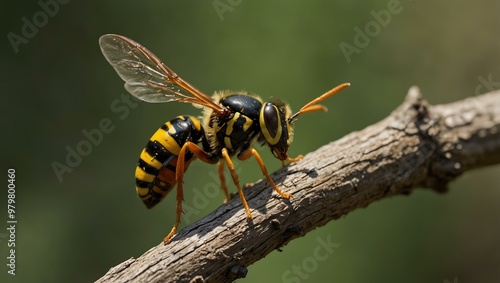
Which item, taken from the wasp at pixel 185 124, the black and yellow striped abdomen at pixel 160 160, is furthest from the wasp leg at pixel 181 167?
the black and yellow striped abdomen at pixel 160 160

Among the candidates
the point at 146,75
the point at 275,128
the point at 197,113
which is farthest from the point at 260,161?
the point at 197,113

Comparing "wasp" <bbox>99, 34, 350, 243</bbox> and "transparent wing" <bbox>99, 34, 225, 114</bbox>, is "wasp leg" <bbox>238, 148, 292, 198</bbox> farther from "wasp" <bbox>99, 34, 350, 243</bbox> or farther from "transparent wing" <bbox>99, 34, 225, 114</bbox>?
"transparent wing" <bbox>99, 34, 225, 114</bbox>

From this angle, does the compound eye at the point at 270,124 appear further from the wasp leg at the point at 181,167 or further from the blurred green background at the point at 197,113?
the blurred green background at the point at 197,113

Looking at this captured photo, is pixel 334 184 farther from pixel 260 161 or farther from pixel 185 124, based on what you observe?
pixel 185 124

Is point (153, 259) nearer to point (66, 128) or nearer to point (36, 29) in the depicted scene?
point (66, 128)

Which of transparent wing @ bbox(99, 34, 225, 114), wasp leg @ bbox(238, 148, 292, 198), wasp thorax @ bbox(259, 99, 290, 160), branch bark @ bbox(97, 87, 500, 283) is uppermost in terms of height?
transparent wing @ bbox(99, 34, 225, 114)

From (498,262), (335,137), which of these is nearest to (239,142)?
(335,137)

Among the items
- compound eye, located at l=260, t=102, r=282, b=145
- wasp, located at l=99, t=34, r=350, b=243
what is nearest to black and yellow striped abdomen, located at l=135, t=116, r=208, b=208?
wasp, located at l=99, t=34, r=350, b=243
